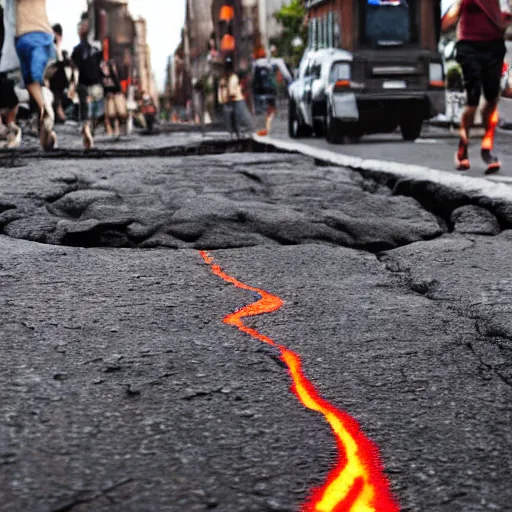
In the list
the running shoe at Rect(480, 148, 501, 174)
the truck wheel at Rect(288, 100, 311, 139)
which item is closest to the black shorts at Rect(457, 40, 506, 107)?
the running shoe at Rect(480, 148, 501, 174)

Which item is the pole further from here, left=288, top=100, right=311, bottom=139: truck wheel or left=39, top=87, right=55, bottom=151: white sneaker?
left=39, top=87, right=55, bottom=151: white sneaker

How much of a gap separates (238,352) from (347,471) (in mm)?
793

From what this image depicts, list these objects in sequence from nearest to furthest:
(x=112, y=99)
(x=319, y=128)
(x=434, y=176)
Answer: (x=434, y=176)
(x=319, y=128)
(x=112, y=99)

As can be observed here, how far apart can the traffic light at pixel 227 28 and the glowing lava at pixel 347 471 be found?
45.5 metres

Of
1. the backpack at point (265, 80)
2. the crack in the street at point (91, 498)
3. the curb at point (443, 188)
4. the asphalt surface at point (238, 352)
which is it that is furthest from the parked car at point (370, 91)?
the crack in the street at point (91, 498)

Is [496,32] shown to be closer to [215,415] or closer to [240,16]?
[215,415]

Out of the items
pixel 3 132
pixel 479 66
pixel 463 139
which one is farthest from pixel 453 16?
pixel 3 132

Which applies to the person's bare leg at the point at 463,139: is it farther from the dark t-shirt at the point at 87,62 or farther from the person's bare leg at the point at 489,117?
the dark t-shirt at the point at 87,62

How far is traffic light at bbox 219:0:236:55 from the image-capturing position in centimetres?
4838

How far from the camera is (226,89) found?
49.5 ft

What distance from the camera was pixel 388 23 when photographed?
45.9ft

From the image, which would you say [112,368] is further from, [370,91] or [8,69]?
[370,91]

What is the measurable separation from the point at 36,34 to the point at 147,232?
18.5ft

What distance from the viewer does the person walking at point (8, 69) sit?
9539 mm
